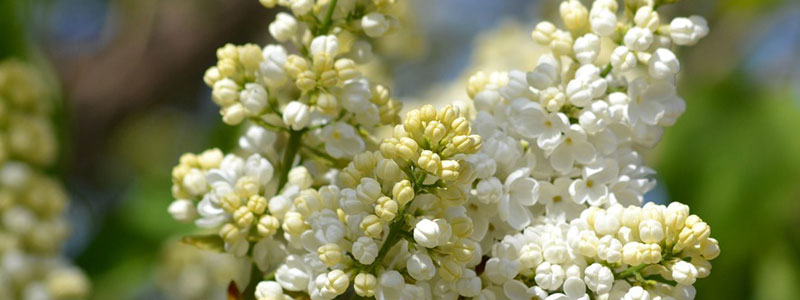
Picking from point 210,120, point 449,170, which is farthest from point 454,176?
point 210,120

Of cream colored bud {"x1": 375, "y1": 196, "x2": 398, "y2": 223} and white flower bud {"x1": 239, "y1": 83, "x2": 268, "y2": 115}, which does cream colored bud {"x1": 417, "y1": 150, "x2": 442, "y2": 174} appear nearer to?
cream colored bud {"x1": 375, "y1": 196, "x2": 398, "y2": 223}

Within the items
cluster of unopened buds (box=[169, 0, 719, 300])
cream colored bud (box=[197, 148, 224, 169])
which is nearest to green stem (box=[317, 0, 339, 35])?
cluster of unopened buds (box=[169, 0, 719, 300])

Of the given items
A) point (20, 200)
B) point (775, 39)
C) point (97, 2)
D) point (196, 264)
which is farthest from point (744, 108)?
point (97, 2)

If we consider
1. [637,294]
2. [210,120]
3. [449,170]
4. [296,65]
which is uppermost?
[210,120]

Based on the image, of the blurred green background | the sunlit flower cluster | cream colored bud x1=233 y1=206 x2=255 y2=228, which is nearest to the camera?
cream colored bud x1=233 y1=206 x2=255 y2=228

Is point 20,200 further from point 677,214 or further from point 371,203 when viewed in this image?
point 677,214

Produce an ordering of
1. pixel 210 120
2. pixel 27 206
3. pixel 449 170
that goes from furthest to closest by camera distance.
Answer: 1. pixel 210 120
2. pixel 27 206
3. pixel 449 170

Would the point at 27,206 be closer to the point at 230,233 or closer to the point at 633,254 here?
the point at 230,233
